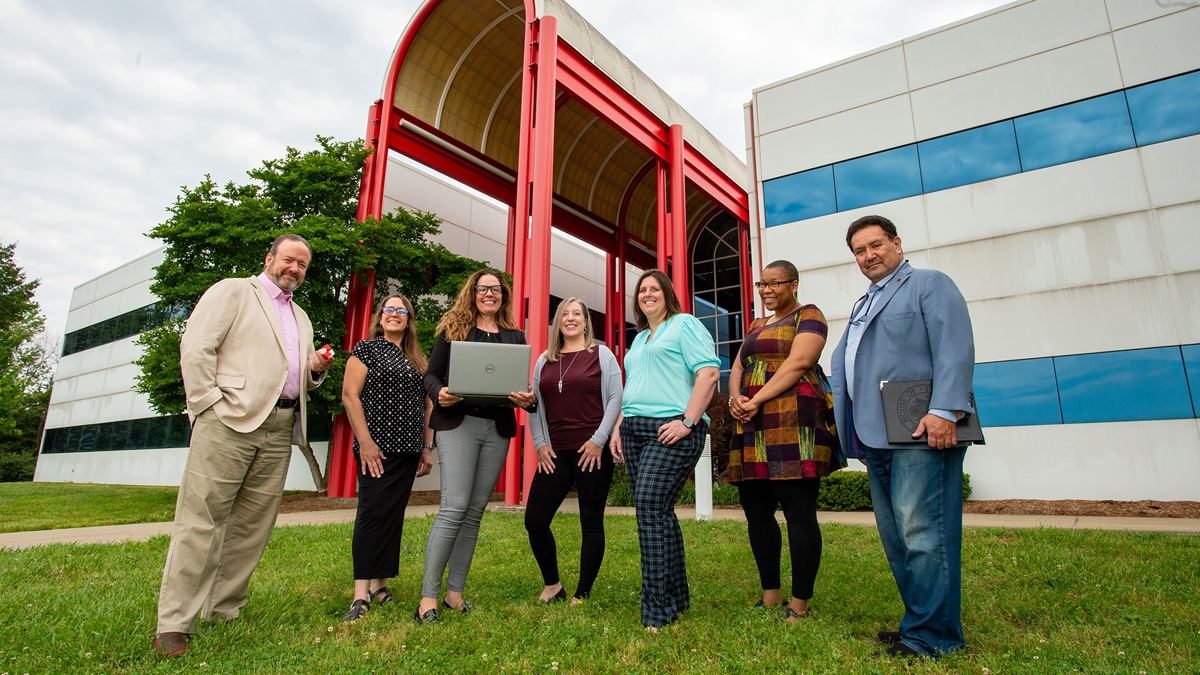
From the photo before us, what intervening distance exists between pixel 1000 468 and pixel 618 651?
10354 millimetres

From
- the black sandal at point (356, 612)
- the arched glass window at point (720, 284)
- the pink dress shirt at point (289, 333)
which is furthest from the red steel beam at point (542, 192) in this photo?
the arched glass window at point (720, 284)

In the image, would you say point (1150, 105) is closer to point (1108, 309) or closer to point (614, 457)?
point (1108, 309)

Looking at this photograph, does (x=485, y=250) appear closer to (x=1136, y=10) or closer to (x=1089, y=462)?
(x=1089, y=462)

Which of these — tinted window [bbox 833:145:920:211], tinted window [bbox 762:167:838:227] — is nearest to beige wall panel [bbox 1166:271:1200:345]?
tinted window [bbox 833:145:920:211]

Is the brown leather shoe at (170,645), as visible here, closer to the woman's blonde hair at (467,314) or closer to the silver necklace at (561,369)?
the woman's blonde hair at (467,314)

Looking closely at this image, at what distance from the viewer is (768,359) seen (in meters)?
3.44

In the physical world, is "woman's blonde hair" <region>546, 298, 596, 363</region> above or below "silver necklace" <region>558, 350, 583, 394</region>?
above

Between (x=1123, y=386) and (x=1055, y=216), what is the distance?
10.1 feet

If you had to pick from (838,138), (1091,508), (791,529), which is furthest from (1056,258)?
(791,529)

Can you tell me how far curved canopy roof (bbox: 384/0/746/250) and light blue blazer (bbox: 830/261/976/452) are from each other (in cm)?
1123

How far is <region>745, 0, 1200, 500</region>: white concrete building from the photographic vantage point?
9539mm

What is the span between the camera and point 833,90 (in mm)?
13031

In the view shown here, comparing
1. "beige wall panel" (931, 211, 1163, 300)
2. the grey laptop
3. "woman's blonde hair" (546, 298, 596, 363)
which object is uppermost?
"beige wall panel" (931, 211, 1163, 300)

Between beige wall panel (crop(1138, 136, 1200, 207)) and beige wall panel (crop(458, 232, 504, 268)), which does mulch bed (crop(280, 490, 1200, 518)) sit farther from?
beige wall panel (crop(458, 232, 504, 268))
